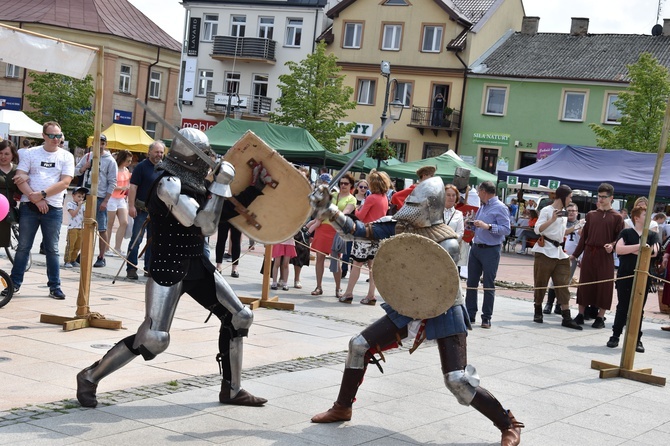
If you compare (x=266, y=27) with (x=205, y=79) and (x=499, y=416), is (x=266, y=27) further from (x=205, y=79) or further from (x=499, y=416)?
(x=499, y=416)

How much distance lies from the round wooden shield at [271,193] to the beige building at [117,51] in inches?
1799

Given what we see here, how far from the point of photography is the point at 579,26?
149 feet

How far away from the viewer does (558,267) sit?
11891 mm

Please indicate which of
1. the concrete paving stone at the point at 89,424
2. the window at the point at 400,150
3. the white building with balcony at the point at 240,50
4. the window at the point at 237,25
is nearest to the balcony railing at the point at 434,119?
the window at the point at 400,150

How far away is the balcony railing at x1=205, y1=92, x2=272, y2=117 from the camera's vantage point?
48.2 meters

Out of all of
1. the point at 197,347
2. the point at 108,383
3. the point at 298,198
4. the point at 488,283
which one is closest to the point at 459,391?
the point at 298,198

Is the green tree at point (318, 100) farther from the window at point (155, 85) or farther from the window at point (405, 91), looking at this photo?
the window at point (155, 85)

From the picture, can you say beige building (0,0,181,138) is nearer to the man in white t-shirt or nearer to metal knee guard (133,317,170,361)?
the man in white t-shirt

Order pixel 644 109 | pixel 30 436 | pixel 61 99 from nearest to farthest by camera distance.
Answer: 1. pixel 30 436
2. pixel 644 109
3. pixel 61 99

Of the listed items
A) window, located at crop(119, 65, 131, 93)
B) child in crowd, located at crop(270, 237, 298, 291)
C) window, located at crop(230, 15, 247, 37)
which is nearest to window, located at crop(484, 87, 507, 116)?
window, located at crop(230, 15, 247, 37)

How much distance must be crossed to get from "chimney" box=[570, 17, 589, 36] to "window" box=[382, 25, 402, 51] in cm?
840

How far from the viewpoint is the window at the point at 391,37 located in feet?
151

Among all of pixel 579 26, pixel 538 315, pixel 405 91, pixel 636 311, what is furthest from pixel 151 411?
pixel 579 26

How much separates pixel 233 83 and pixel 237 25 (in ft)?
10.3
